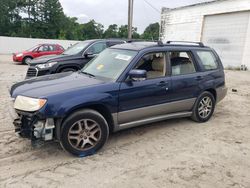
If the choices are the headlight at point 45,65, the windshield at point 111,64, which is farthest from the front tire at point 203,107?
the headlight at point 45,65

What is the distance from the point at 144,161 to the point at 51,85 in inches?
72.7

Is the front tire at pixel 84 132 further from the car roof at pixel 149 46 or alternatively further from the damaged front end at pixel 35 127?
the car roof at pixel 149 46

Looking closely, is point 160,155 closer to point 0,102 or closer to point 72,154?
point 72,154

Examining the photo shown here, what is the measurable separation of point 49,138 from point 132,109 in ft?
4.68

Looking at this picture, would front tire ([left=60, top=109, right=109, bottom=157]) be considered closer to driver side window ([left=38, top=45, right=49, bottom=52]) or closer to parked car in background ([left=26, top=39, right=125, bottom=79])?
parked car in background ([left=26, top=39, right=125, bottom=79])

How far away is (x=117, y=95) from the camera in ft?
12.7

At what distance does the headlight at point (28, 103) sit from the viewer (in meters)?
3.32

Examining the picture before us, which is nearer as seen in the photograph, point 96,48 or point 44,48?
point 96,48

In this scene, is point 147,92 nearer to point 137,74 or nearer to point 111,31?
point 137,74

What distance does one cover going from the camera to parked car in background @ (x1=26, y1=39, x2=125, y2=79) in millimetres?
7070

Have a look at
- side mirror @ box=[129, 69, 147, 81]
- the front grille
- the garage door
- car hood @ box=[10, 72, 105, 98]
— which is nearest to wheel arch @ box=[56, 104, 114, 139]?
car hood @ box=[10, 72, 105, 98]

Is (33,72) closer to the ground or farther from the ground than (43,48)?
closer to the ground

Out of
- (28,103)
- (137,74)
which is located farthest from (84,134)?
(137,74)

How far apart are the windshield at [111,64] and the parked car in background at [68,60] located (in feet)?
8.89
